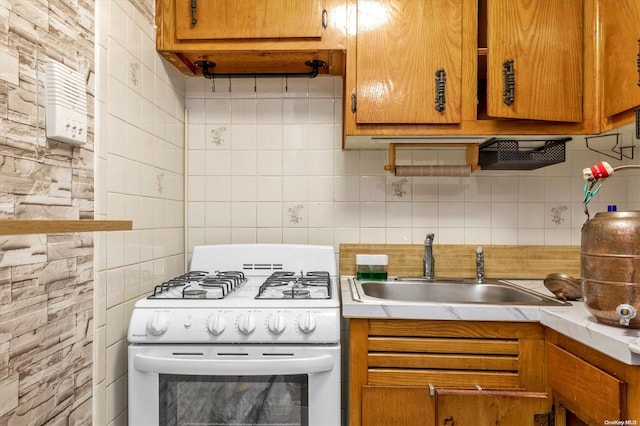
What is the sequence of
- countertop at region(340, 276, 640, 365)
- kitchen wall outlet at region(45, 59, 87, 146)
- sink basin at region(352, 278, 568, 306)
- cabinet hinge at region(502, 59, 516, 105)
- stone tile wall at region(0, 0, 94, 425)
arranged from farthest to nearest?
sink basin at region(352, 278, 568, 306)
cabinet hinge at region(502, 59, 516, 105)
countertop at region(340, 276, 640, 365)
kitchen wall outlet at region(45, 59, 87, 146)
stone tile wall at region(0, 0, 94, 425)

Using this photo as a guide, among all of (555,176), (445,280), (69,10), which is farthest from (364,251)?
(69,10)

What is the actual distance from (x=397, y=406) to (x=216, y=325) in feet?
2.05

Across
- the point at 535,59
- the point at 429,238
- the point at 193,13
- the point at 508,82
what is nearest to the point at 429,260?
the point at 429,238

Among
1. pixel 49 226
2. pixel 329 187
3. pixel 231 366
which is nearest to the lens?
pixel 49 226

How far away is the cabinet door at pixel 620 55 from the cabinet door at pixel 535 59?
0.09 m

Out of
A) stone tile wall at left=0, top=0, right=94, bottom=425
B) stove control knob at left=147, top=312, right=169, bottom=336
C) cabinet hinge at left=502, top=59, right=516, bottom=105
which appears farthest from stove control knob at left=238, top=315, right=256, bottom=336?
cabinet hinge at left=502, top=59, right=516, bottom=105

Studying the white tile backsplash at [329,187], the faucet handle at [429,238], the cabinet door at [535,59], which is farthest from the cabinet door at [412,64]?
the faucet handle at [429,238]

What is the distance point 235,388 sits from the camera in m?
1.31

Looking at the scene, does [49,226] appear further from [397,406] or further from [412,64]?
[412,64]

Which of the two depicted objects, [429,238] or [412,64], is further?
[429,238]

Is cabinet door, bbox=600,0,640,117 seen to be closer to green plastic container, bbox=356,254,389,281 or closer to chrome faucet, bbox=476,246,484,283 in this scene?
chrome faucet, bbox=476,246,484,283

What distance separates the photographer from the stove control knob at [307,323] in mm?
1289

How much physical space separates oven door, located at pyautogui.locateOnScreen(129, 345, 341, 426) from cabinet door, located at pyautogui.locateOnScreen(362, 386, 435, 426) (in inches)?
4.8

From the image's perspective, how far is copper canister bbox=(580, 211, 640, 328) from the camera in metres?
1.02
